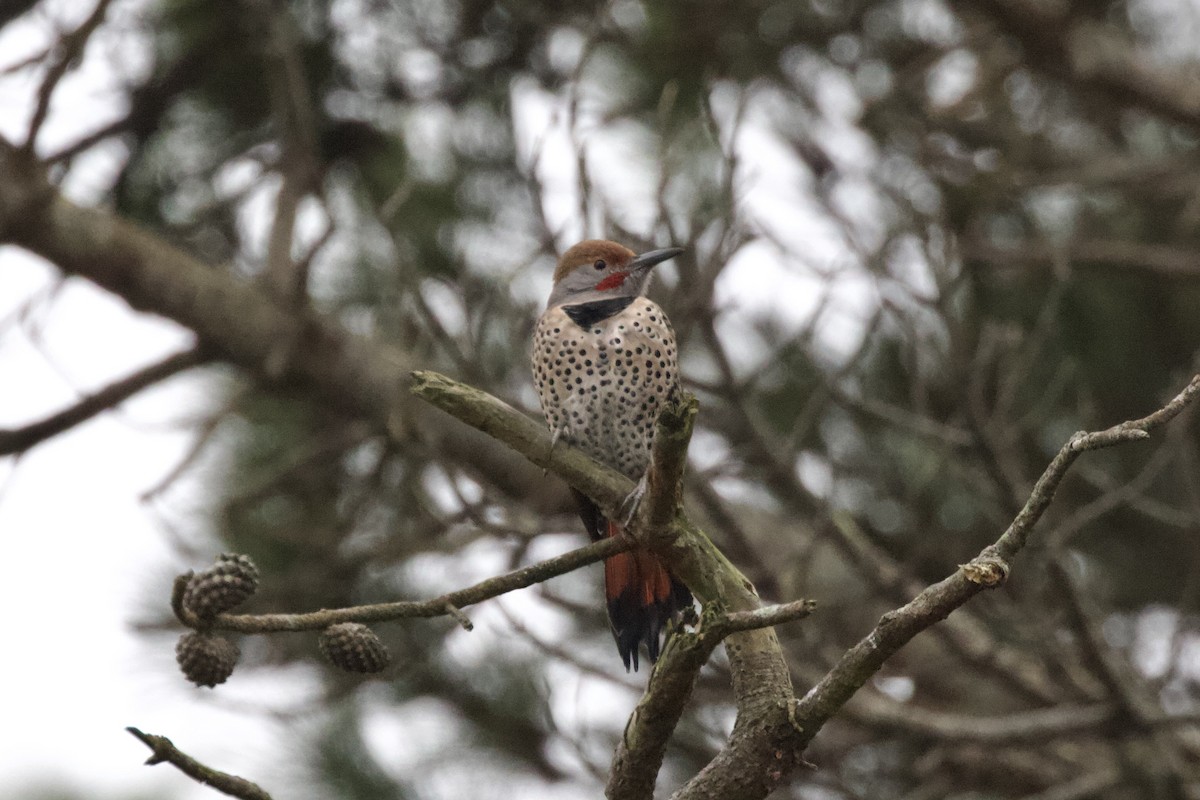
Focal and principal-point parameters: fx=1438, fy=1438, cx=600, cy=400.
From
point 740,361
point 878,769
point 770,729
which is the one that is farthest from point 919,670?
point 770,729

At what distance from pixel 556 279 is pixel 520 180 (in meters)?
1.88

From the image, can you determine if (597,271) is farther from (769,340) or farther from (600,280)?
(769,340)

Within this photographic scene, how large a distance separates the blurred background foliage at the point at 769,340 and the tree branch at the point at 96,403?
12.5 inches

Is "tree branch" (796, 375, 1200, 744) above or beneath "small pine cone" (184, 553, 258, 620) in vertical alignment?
above

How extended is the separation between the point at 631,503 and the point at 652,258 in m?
1.61

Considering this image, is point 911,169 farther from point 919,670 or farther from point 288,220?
point 288,220

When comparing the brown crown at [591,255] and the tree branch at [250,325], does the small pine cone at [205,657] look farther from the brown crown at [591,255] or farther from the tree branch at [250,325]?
the tree branch at [250,325]

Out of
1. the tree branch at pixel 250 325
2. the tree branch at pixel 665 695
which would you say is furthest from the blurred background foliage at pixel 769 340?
the tree branch at pixel 665 695

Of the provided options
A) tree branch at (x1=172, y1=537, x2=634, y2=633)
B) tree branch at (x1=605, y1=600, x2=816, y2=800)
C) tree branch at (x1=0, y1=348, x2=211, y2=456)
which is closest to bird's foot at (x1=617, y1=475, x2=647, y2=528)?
tree branch at (x1=172, y1=537, x2=634, y2=633)

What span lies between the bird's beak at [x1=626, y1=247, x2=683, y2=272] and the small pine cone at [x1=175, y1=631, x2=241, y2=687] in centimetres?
215

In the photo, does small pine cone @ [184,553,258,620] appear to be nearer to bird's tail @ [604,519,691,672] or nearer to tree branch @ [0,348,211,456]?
bird's tail @ [604,519,691,672]

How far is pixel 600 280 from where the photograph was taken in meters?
4.18

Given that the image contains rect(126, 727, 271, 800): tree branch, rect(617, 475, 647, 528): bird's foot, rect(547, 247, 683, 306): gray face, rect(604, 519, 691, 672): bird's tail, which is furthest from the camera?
rect(547, 247, 683, 306): gray face

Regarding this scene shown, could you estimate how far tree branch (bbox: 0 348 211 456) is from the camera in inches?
189
